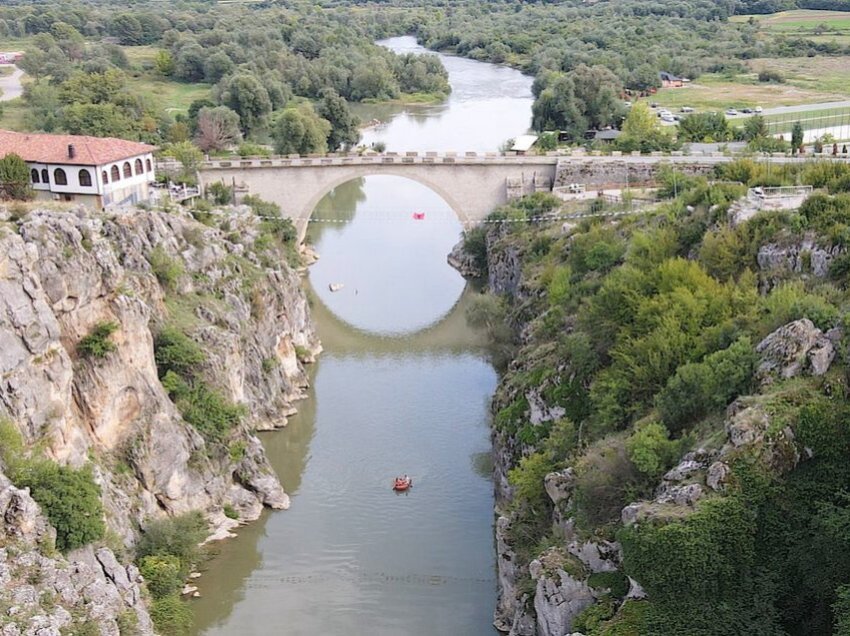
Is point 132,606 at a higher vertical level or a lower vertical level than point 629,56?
lower

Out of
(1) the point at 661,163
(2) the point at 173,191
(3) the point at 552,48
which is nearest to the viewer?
(2) the point at 173,191

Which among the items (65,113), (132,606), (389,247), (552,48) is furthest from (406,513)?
(552,48)

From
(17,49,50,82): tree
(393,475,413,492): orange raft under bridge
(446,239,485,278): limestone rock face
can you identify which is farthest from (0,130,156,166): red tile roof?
(17,49,50,82): tree

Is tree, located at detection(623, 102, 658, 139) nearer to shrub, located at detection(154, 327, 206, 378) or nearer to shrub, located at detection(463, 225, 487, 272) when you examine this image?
shrub, located at detection(463, 225, 487, 272)

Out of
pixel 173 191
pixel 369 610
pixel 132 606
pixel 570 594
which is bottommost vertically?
pixel 369 610

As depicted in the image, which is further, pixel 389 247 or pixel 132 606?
pixel 389 247

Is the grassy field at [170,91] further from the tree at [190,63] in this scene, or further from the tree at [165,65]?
the tree at [165,65]

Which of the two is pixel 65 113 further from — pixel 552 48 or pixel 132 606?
pixel 552 48
